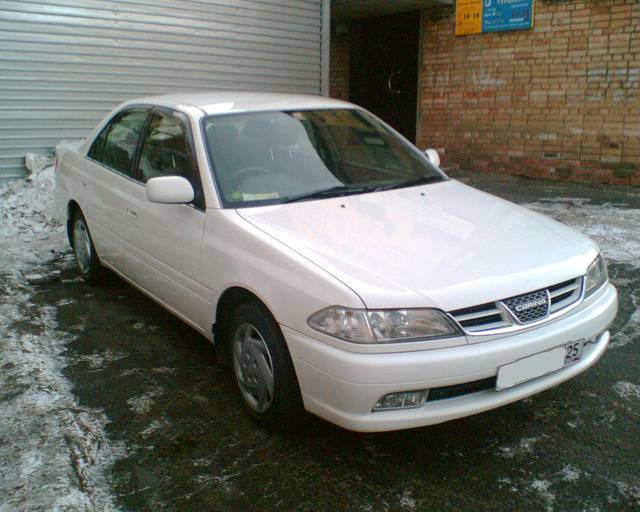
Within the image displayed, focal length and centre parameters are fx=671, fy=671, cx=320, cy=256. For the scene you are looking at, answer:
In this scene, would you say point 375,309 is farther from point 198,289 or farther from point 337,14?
point 337,14

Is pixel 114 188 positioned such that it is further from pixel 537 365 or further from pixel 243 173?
pixel 537 365

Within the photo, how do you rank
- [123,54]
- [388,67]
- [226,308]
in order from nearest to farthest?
[226,308] < [123,54] < [388,67]

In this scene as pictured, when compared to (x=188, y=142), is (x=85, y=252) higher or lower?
lower

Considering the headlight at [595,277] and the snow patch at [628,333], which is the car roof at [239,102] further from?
the snow patch at [628,333]

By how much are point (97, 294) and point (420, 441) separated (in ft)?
10.3

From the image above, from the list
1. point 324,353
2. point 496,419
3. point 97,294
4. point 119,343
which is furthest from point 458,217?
point 97,294

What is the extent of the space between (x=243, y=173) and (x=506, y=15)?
8183 mm

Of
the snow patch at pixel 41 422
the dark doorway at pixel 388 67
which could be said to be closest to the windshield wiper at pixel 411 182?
the snow patch at pixel 41 422

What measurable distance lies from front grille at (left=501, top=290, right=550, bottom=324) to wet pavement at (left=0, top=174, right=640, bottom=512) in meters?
0.63

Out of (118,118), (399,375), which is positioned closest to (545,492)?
(399,375)

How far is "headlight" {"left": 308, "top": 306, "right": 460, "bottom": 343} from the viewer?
2621mm

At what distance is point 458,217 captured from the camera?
352 centimetres

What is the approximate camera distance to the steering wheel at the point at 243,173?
3.62 metres

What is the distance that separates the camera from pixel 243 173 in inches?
145
